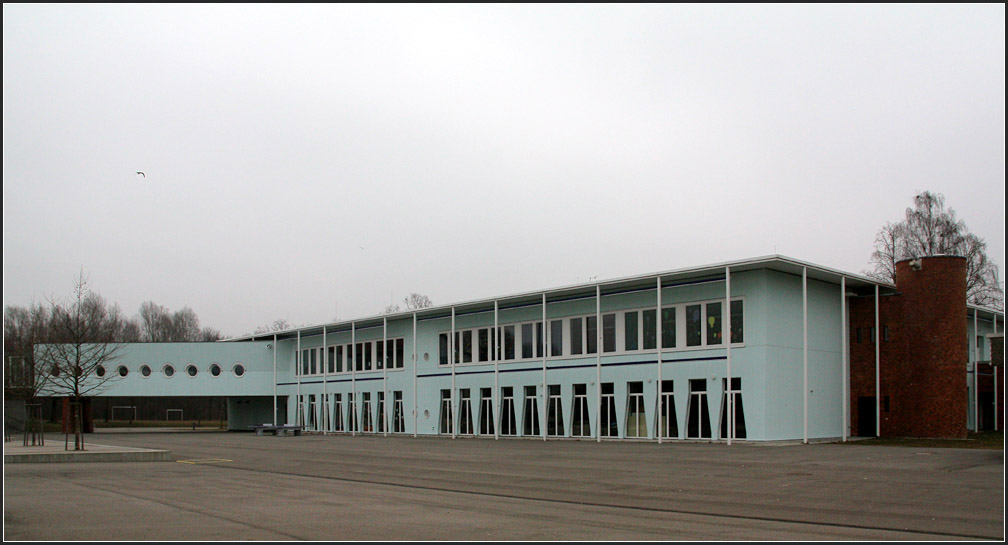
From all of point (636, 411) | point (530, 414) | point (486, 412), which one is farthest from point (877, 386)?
point (486, 412)

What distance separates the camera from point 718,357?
33.2 meters

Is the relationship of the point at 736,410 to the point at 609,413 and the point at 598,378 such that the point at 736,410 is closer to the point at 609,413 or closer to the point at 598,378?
the point at 609,413

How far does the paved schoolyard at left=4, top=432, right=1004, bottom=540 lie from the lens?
35.7 ft

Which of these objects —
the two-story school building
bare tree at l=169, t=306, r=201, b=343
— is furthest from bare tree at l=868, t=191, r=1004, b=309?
bare tree at l=169, t=306, r=201, b=343

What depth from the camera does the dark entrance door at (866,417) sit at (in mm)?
35875

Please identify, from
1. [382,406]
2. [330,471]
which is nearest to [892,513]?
[330,471]

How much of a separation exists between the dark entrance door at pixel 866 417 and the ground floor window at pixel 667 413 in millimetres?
7924

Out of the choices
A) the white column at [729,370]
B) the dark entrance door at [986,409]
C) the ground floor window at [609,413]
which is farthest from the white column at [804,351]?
the dark entrance door at [986,409]

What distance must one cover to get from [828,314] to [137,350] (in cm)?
4045

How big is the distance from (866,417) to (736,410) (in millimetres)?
6970

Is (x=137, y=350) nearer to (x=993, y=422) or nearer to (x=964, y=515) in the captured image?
A: (x=993, y=422)

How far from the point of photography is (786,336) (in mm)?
33125

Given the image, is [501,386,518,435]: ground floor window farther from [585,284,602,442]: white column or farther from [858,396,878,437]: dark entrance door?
[858,396,878,437]: dark entrance door

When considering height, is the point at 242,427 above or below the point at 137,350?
below
